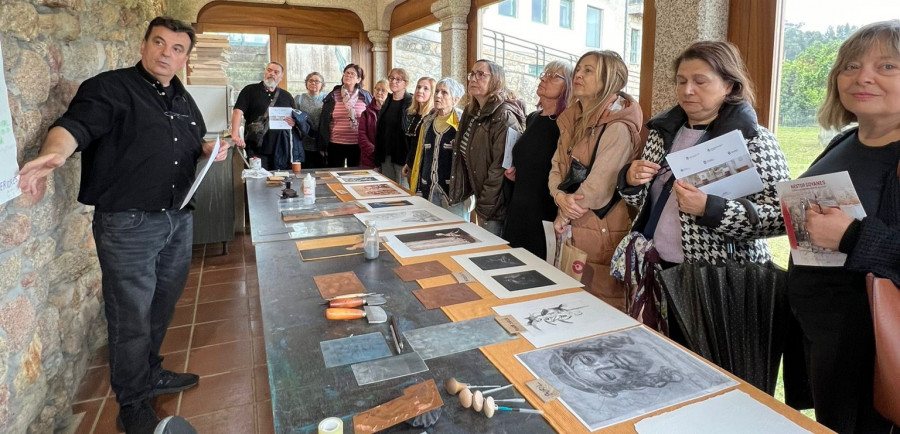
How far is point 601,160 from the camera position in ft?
7.22

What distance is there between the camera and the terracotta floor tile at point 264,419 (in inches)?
91.2

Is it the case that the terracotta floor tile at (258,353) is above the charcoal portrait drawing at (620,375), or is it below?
below

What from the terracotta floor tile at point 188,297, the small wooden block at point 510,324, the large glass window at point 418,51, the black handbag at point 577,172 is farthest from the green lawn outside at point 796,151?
the large glass window at point 418,51

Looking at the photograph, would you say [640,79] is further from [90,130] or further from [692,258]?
[90,130]

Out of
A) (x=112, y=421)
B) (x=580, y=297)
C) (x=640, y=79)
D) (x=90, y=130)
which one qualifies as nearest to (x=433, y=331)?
(x=580, y=297)

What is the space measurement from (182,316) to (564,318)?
116 inches

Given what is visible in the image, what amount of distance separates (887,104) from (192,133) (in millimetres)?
2438

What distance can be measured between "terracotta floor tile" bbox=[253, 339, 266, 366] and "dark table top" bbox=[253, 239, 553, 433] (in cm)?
131

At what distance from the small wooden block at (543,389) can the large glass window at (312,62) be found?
23.6 feet

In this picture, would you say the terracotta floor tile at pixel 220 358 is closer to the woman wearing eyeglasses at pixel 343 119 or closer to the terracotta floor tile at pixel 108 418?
the terracotta floor tile at pixel 108 418

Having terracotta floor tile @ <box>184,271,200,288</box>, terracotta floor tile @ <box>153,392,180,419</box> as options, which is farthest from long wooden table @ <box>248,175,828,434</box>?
terracotta floor tile @ <box>184,271,200,288</box>

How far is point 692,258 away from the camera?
1.77 metres

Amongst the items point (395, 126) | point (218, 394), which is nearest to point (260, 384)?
point (218, 394)

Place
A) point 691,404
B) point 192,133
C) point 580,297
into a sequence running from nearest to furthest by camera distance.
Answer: point 691,404, point 580,297, point 192,133
